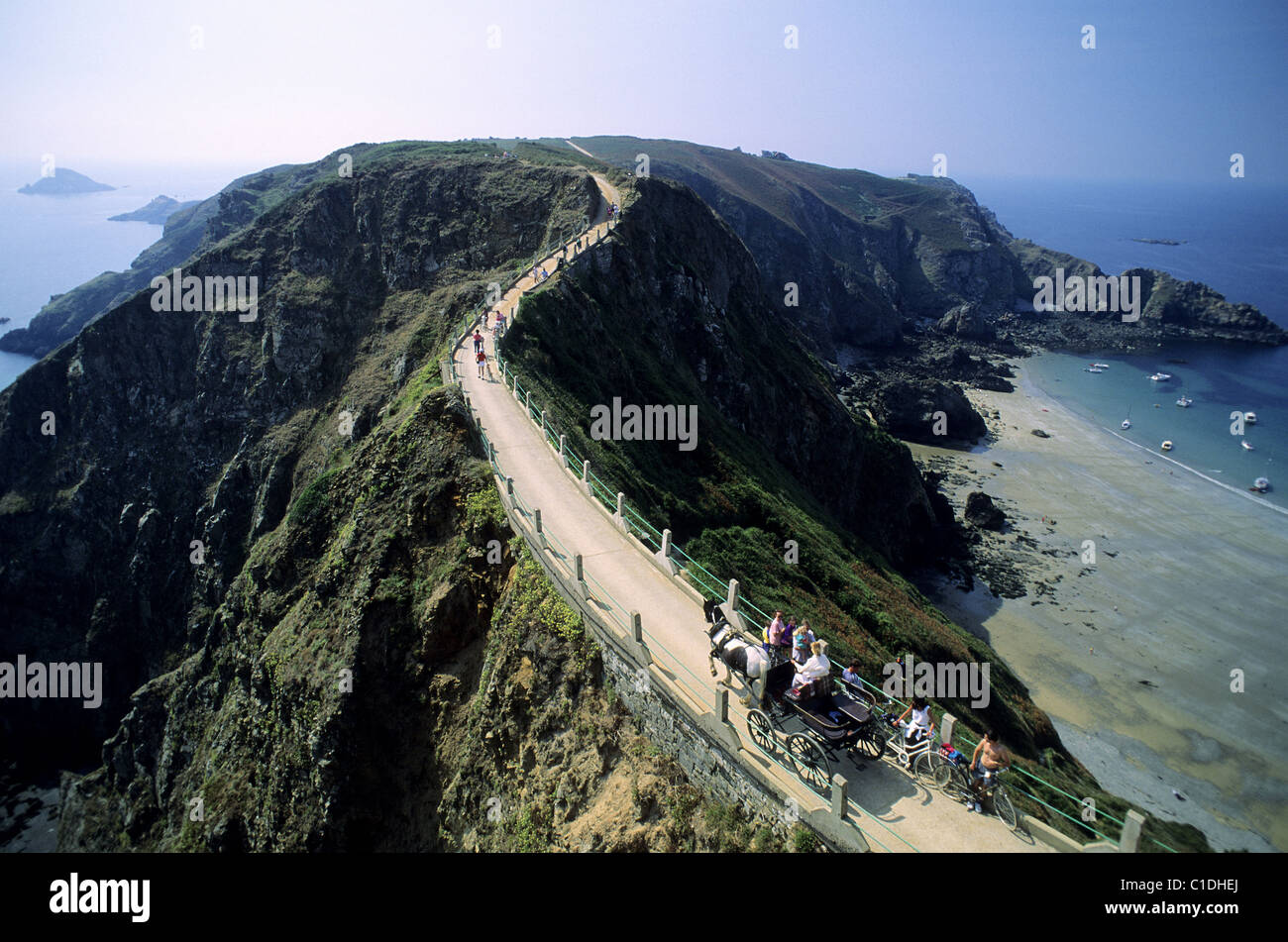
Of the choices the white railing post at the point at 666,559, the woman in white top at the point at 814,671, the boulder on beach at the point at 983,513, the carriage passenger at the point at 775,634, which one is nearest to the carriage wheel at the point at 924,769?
the woman in white top at the point at 814,671

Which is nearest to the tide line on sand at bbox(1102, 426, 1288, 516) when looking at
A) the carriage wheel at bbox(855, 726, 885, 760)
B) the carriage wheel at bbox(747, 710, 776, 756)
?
the carriage wheel at bbox(855, 726, 885, 760)

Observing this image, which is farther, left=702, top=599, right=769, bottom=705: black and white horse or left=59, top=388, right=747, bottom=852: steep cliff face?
left=59, top=388, right=747, bottom=852: steep cliff face

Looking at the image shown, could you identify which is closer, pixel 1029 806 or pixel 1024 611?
pixel 1029 806

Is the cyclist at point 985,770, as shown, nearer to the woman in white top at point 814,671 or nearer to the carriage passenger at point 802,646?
the woman in white top at point 814,671

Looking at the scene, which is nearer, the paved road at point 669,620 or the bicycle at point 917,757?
the paved road at point 669,620

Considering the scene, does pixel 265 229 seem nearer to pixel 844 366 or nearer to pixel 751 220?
pixel 844 366

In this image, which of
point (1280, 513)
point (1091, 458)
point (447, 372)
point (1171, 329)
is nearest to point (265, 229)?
point (447, 372)

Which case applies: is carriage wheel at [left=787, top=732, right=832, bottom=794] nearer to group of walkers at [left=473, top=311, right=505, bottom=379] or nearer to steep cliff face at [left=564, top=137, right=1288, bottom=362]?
group of walkers at [left=473, top=311, right=505, bottom=379]
